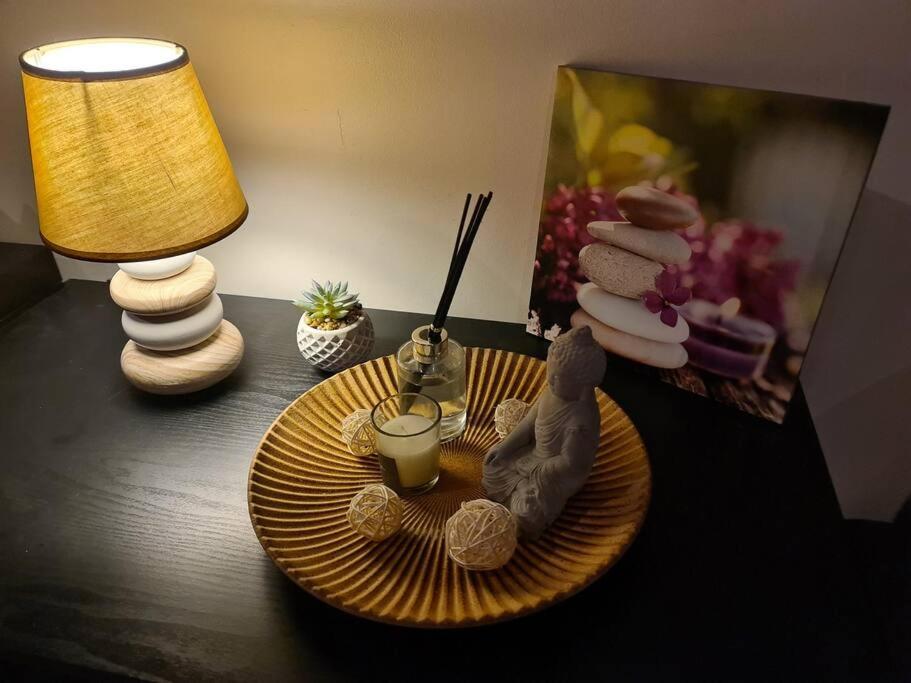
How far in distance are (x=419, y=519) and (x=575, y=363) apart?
0.28 meters

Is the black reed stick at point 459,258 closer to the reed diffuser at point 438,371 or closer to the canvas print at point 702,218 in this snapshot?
the reed diffuser at point 438,371

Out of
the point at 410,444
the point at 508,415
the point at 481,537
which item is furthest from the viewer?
the point at 508,415

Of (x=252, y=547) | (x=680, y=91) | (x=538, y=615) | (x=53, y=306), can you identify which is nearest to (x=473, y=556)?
(x=538, y=615)

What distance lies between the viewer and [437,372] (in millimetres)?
940

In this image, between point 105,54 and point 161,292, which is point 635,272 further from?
point 105,54

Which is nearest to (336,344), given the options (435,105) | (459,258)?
(459,258)

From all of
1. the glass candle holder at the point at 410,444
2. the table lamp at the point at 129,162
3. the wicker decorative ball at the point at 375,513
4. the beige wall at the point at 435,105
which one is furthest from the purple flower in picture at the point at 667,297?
the table lamp at the point at 129,162

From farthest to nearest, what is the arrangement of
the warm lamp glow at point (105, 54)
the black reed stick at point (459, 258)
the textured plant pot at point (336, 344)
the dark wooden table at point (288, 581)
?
the textured plant pot at point (336, 344) < the warm lamp glow at point (105, 54) < the black reed stick at point (459, 258) < the dark wooden table at point (288, 581)

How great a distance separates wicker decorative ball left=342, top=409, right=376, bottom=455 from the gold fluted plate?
22mm

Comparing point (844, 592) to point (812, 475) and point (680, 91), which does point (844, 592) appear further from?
point (680, 91)

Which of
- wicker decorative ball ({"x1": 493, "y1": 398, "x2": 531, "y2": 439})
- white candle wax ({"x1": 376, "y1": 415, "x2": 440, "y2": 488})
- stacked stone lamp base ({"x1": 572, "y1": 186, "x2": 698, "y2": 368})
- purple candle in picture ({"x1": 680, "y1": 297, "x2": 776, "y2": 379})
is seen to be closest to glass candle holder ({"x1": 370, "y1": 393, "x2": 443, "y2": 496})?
white candle wax ({"x1": 376, "y1": 415, "x2": 440, "y2": 488})

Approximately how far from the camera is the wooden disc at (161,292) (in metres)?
Result: 0.97

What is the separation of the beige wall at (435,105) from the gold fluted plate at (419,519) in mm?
260

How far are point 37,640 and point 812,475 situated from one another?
37.3 inches
